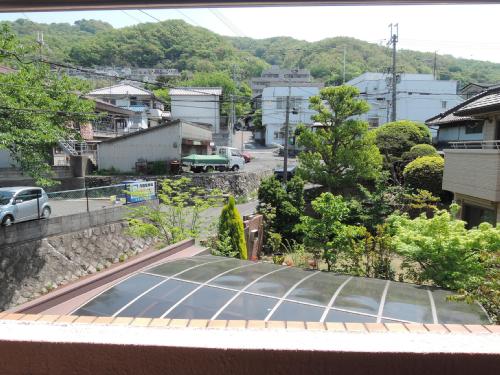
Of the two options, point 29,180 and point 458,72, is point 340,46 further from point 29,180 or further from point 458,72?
point 29,180

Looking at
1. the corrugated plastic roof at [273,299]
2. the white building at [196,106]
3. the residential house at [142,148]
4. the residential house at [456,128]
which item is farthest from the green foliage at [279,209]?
the white building at [196,106]

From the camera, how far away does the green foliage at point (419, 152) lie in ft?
72.7

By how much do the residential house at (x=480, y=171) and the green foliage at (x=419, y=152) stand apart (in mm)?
8644

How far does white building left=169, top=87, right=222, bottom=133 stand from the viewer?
43.8 metres

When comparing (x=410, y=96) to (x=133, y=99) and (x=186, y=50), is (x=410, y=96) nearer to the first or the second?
(x=186, y=50)

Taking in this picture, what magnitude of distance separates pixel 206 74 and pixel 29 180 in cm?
3161

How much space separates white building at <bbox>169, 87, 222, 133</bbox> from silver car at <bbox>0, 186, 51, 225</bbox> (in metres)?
29.2

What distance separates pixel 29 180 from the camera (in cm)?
2364

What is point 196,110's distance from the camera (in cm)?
4634

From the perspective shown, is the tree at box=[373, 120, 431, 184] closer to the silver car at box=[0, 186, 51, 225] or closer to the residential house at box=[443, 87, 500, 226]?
the residential house at box=[443, 87, 500, 226]

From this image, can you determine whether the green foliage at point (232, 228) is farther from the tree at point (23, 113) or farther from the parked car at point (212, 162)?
the parked car at point (212, 162)

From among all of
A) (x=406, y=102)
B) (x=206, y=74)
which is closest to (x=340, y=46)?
(x=406, y=102)

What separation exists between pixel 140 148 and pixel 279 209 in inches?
577

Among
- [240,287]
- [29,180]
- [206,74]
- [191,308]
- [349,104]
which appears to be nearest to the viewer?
[191,308]
